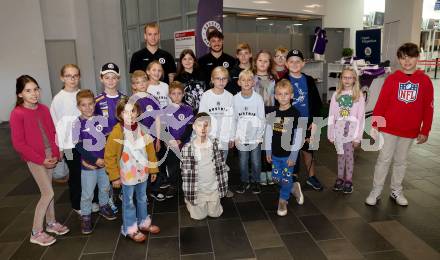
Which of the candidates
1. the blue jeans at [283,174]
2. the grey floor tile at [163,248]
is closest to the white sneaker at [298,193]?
the blue jeans at [283,174]

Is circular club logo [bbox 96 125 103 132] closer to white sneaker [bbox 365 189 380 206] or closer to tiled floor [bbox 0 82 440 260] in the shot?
tiled floor [bbox 0 82 440 260]

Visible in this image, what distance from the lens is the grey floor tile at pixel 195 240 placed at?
2609 millimetres

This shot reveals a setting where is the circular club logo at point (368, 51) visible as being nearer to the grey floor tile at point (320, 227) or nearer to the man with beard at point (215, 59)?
the man with beard at point (215, 59)

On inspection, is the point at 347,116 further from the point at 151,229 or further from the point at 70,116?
the point at 70,116

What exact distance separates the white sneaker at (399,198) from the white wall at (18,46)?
7.86m

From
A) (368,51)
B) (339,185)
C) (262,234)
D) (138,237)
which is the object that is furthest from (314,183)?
(368,51)

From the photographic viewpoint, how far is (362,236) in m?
2.75

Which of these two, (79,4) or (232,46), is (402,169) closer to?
(232,46)

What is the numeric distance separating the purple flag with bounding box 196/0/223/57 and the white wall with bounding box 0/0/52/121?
4418 millimetres

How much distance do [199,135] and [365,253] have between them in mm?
1624

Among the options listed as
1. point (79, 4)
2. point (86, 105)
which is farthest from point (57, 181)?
point (79, 4)

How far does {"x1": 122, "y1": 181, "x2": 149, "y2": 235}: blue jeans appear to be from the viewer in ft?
8.75

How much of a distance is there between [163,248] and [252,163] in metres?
1.41

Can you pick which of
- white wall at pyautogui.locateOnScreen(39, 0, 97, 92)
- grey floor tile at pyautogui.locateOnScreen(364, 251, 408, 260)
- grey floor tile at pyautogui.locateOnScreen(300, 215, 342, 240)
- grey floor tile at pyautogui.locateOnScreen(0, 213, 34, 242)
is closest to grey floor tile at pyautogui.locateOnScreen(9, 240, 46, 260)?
grey floor tile at pyautogui.locateOnScreen(0, 213, 34, 242)
